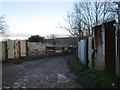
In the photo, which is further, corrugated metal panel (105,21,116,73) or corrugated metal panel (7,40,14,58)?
corrugated metal panel (7,40,14,58)

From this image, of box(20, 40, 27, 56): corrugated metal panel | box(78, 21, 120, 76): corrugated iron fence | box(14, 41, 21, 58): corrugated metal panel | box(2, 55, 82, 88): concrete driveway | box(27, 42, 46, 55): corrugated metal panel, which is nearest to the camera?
box(2, 55, 82, 88): concrete driveway

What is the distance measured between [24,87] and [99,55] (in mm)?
3958

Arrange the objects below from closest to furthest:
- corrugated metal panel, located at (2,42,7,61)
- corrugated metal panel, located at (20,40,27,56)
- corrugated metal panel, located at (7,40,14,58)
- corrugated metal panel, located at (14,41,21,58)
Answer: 1. corrugated metal panel, located at (2,42,7,61)
2. corrugated metal panel, located at (7,40,14,58)
3. corrugated metal panel, located at (14,41,21,58)
4. corrugated metal panel, located at (20,40,27,56)

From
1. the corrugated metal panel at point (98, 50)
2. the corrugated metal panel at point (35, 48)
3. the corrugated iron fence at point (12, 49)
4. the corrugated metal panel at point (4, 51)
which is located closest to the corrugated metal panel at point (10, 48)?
the corrugated iron fence at point (12, 49)

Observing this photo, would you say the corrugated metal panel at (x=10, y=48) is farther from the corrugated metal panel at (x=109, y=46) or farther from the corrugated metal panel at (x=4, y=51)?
the corrugated metal panel at (x=109, y=46)

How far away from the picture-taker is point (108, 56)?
720 centimetres

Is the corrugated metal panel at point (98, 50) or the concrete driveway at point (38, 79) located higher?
the corrugated metal panel at point (98, 50)

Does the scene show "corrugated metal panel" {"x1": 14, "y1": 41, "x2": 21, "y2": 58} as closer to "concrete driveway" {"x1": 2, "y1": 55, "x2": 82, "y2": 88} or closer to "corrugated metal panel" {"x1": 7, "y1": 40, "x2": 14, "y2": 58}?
"corrugated metal panel" {"x1": 7, "y1": 40, "x2": 14, "y2": 58}

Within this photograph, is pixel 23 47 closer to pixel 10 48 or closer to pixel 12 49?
pixel 12 49

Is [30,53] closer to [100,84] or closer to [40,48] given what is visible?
[40,48]

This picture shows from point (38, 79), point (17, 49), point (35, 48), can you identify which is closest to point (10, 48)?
point (17, 49)

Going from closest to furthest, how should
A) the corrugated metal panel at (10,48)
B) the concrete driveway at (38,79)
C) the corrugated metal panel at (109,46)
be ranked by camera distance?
the concrete driveway at (38,79)
the corrugated metal panel at (109,46)
the corrugated metal panel at (10,48)

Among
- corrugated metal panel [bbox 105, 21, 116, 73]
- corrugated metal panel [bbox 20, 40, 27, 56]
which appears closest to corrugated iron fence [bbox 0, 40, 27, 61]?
corrugated metal panel [bbox 20, 40, 27, 56]

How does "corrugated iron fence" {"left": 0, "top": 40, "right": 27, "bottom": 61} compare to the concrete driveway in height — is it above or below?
Answer: above
